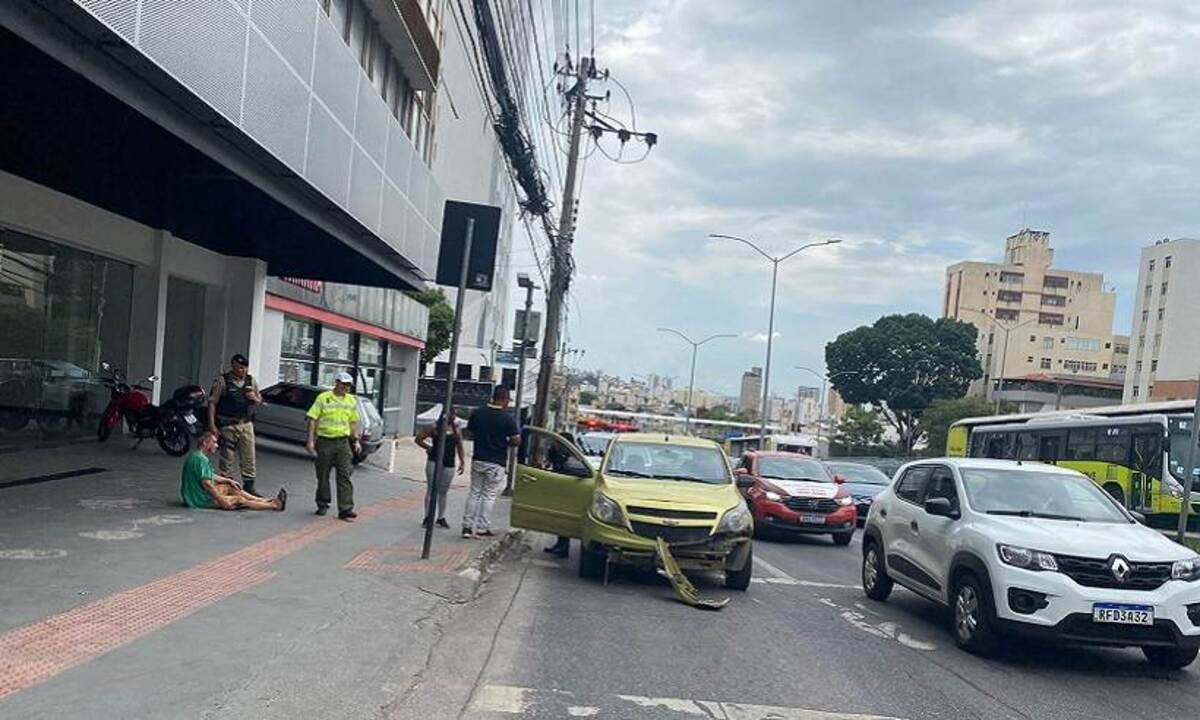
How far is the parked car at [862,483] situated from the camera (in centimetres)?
2058

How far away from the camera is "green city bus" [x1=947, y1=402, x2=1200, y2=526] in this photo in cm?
2086

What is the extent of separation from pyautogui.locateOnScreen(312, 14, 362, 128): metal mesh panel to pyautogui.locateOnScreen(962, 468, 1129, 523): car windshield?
863 centimetres

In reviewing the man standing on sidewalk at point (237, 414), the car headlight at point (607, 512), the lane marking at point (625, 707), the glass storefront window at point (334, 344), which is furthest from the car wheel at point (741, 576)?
the glass storefront window at point (334, 344)

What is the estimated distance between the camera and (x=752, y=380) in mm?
190250

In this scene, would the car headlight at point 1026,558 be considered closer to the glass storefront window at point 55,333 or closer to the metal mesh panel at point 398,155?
the metal mesh panel at point 398,155

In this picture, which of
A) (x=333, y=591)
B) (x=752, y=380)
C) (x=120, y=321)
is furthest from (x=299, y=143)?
(x=752, y=380)

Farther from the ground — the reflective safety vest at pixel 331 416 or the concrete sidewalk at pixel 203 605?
the reflective safety vest at pixel 331 416

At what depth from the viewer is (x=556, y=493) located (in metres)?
10.8

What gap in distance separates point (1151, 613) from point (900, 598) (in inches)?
149

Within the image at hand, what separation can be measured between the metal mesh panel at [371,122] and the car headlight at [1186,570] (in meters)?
11.1

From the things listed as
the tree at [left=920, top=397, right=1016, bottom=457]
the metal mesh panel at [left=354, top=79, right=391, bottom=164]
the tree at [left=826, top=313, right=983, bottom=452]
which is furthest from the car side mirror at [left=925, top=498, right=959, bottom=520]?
the tree at [left=826, top=313, right=983, bottom=452]

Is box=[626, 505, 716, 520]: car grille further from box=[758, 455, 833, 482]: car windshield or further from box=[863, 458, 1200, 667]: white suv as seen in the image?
box=[758, 455, 833, 482]: car windshield

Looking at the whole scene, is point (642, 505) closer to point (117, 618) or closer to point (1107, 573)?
point (1107, 573)

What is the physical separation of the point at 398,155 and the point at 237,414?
6.26 metres
